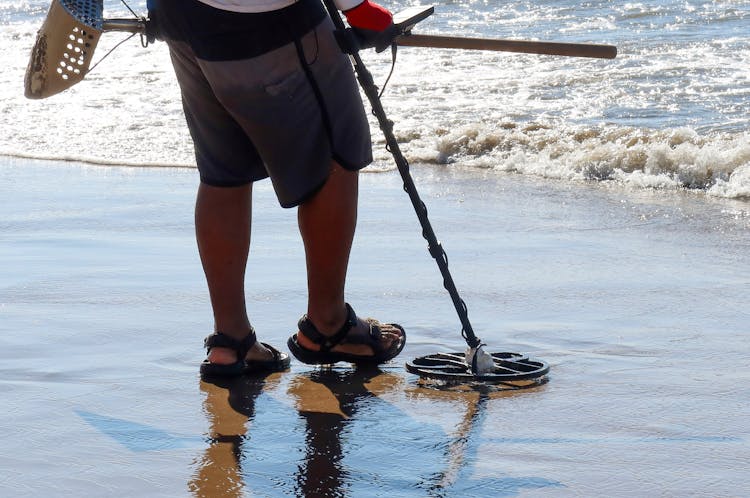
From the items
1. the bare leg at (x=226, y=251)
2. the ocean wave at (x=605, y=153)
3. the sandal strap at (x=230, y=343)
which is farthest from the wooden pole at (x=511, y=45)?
the ocean wave at (x=605, y=153)

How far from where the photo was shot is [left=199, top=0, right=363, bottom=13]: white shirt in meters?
3.14

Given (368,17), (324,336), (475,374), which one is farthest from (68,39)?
(475,374)

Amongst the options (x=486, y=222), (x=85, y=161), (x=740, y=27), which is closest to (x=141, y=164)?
(x=85, y=161)

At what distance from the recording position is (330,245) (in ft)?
11.2

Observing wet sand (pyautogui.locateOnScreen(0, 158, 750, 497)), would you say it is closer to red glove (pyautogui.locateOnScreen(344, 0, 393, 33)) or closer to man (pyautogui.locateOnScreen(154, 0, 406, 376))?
man (pyautogui.locateOnScreen(154, 0, 406, 376))

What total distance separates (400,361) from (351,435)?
72 centimetres

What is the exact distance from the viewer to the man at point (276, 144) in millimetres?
3186

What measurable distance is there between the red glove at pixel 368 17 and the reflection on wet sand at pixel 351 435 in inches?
37.1

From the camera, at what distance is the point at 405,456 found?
279cm

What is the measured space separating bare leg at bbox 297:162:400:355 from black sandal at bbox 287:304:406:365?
1 cm

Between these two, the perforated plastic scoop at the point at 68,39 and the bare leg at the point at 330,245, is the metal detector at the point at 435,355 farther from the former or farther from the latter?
the perforated plastic scoop at the point at 68,39

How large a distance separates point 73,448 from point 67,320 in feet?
3.98

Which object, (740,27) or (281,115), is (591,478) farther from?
(740,27)

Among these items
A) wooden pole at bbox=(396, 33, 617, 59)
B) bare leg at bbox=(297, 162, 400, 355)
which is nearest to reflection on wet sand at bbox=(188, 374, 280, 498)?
bare leg at bbox=(297, 162, 400, 355)
